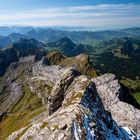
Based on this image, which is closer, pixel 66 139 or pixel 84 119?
pixel 66 139

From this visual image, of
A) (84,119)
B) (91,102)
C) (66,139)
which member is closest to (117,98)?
(91,102)

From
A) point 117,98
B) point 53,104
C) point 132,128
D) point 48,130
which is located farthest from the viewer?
point 117,98

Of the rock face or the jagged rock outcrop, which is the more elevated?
the rock face

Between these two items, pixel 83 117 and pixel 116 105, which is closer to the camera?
pixel 83 117

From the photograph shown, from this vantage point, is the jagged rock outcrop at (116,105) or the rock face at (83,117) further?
the jagged rock outcrop at (116,105)

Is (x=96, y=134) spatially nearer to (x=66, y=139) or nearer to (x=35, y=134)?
(x=66, y=139)

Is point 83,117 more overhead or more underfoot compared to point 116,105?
more overhead

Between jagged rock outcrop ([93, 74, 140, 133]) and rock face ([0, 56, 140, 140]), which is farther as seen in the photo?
jagged rock outcrop ([93, 74, 140, 133])

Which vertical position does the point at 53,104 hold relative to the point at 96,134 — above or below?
below

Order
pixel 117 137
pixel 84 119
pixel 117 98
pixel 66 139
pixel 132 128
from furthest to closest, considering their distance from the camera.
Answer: pixel 117 98 → pixel 132 128 → pixel 117 137 → pixel 84 119 → pixel 66 139

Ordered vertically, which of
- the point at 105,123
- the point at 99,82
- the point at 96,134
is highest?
the point at 96,134

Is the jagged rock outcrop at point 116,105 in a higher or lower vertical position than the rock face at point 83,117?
lower
